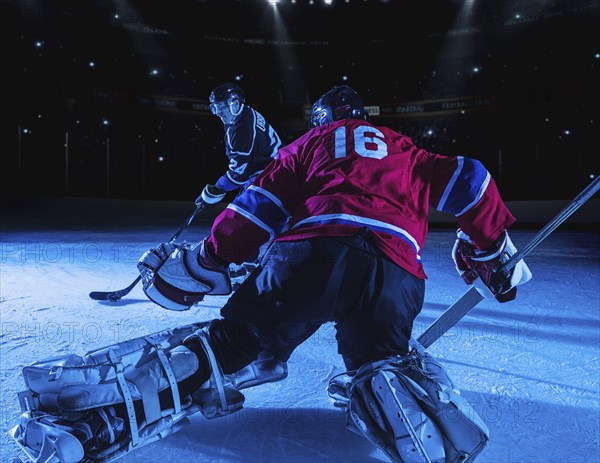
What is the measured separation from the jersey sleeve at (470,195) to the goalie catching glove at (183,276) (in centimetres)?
59

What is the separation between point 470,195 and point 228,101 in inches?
88.9

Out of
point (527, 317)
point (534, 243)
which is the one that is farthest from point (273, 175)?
point (527, 317)

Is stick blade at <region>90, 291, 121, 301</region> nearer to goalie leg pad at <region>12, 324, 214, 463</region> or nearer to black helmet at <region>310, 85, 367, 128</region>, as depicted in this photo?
goalie leg pad at <region>12, 324, 214, 463</region>

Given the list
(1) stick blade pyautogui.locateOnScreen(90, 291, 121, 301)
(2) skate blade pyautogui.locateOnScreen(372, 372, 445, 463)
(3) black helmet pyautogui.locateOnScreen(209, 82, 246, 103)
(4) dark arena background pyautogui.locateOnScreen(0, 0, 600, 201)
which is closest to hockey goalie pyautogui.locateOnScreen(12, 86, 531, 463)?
(2) skate blade pyautogui.locateOnScreen(372, 372, 445, 463)

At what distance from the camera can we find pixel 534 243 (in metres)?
1.21

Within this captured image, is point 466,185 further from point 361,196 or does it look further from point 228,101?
point 228,101

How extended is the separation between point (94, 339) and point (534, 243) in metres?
1.66

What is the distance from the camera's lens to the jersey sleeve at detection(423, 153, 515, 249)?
112cm

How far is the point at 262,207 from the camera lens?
3.74 feet

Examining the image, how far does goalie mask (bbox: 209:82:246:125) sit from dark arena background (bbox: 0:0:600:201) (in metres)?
8.64

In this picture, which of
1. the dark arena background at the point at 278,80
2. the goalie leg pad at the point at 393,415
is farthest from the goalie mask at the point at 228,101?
the dark arena background at the point at 278,80

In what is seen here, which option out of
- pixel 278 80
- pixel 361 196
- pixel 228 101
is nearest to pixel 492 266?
pixel 361 196

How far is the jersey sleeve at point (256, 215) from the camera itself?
1.13 metres

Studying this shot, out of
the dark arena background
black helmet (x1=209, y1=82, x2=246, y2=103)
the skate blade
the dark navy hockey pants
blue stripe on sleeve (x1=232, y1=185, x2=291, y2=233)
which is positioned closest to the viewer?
the skate blade
